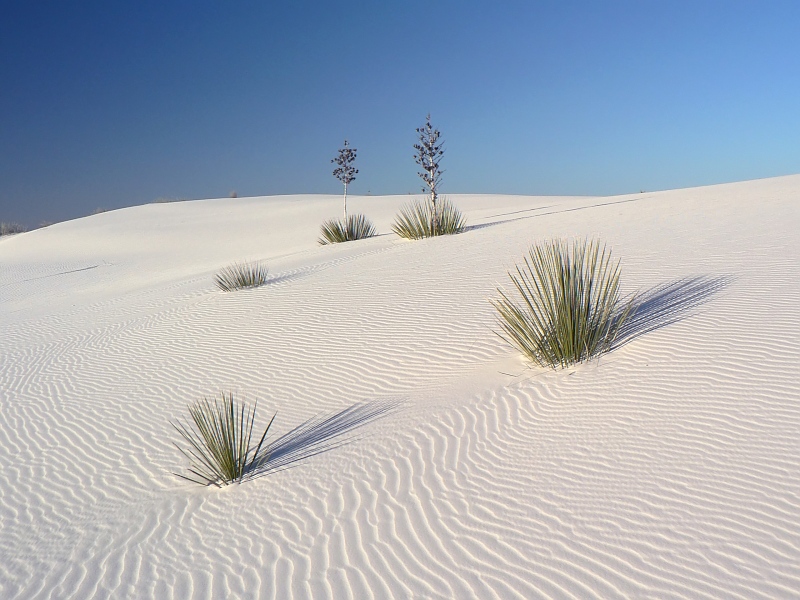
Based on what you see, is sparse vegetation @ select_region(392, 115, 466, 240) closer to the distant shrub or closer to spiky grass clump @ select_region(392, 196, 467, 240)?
spiky grass clump @ select_region(392, 196, 467, 240)

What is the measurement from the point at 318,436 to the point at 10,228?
2110 inches

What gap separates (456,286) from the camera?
9.42 m

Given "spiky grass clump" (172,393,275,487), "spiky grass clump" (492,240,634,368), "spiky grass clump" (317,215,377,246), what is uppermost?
"spiky grass clump" (317,215,377,246)

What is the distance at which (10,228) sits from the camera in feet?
165

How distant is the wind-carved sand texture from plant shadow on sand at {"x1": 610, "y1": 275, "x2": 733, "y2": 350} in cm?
4

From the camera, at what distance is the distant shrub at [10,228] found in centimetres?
4912

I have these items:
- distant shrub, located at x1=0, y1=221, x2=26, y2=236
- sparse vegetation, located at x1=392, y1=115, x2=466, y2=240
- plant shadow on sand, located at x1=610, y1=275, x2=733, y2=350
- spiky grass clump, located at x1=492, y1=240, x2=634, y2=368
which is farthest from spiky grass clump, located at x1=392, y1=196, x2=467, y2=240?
distant shrub, located at x1=0, y1=221, x2=26, y2=236

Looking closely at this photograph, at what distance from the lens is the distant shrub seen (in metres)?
49.1

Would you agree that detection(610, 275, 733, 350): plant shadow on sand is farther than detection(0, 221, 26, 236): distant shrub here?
No

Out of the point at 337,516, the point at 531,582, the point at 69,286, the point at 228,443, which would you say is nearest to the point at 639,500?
the point at 531,582

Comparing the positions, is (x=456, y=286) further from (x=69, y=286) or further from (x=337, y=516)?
(x=69, y=286)

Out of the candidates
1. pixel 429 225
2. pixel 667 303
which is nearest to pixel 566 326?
pixel 667 303

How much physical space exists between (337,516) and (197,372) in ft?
13.3

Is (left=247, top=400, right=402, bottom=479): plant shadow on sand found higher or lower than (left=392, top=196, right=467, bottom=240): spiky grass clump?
lower
